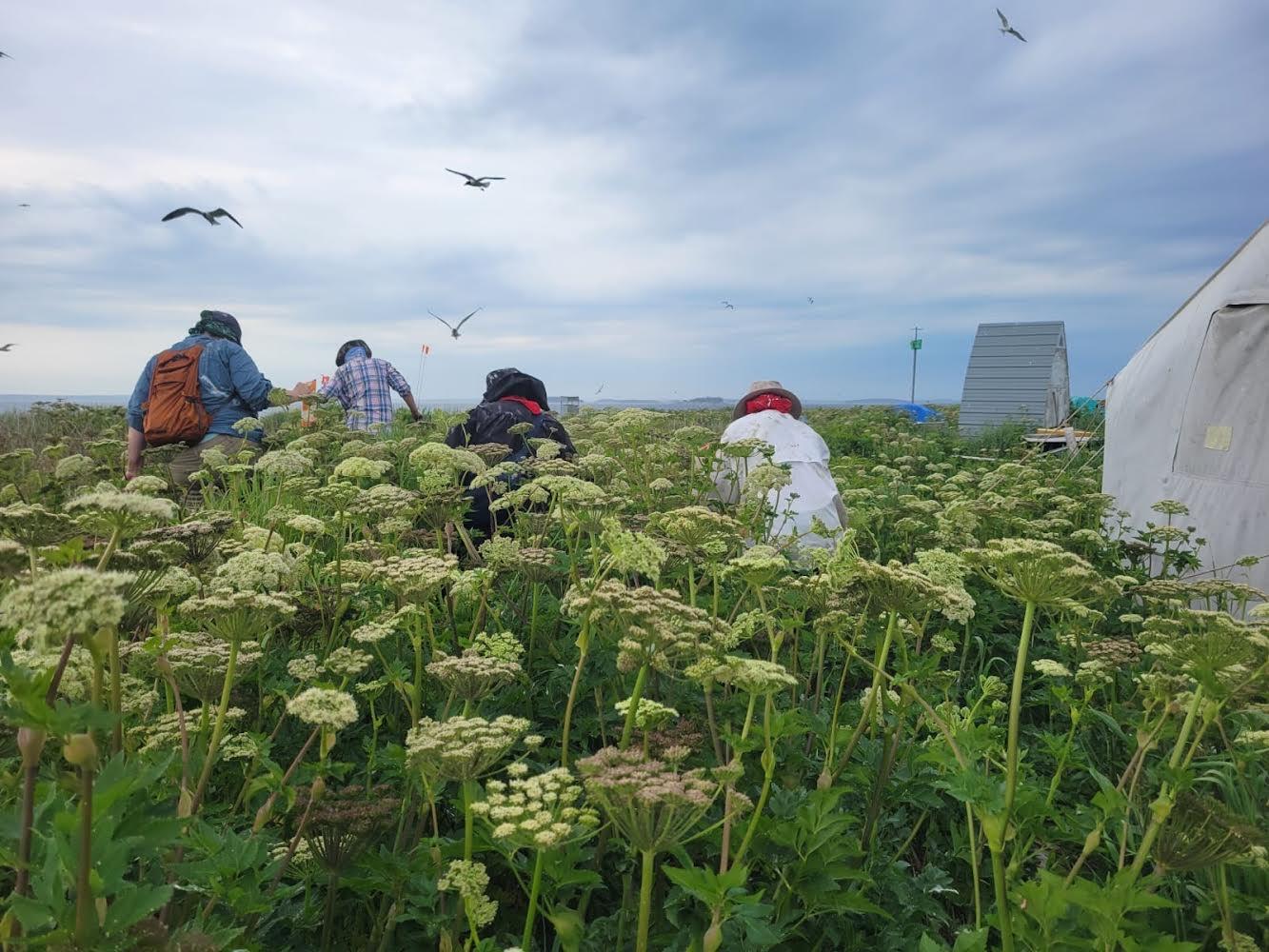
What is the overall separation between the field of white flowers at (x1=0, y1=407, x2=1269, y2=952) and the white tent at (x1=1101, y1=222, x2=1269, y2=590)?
4.28 metres

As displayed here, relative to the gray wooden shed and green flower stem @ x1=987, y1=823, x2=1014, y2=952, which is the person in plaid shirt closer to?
green flower stem @ x1=987, y1=823, x2=1014, y2=952

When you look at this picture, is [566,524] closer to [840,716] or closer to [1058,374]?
[840,716]

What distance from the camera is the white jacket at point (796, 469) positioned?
7953mm

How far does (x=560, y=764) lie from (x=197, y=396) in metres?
8.14

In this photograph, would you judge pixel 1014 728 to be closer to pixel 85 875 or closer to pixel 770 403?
pixel 85 875

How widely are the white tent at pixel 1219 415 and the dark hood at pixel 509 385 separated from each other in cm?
732

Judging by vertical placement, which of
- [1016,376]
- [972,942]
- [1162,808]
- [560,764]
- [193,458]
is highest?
[1016,376]

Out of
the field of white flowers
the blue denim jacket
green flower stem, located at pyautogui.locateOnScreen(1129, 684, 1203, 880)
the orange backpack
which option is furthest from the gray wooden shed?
green flower stem, located at pyautogui.locateOnScreen(1129, 684, 1203, 880)

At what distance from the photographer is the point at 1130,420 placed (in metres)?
10.3

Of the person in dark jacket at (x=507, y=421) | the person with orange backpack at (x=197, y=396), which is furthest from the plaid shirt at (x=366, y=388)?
the person in dark jacket at (x=507, y=421)

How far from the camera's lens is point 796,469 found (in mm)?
8117

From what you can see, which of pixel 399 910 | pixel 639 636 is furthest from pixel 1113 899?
pixel 399 910

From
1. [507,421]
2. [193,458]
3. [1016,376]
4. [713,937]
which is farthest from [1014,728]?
[1016,376]

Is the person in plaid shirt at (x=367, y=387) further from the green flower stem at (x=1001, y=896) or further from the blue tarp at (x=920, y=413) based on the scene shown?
the blue tarp at (x=920, y=413)
